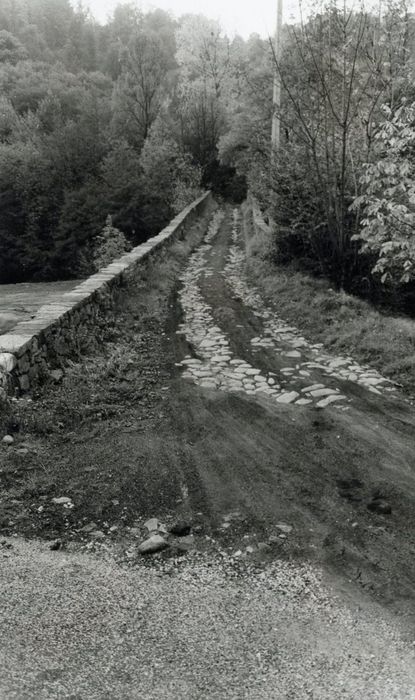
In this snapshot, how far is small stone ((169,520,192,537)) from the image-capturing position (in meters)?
3.68

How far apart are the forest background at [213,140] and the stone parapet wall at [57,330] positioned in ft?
12.7

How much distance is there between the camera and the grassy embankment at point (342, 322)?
671 cm

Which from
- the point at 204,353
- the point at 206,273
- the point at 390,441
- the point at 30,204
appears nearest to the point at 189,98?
the point at 30,204

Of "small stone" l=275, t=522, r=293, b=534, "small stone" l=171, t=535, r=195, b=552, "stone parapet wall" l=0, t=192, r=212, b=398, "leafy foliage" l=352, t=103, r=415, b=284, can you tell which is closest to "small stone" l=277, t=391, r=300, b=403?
"leafy foliage" l=352, t=103, r=415, b=284

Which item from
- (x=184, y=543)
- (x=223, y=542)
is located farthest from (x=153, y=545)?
(x=223, y=542)

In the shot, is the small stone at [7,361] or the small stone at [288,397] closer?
the small stone at [7,361]

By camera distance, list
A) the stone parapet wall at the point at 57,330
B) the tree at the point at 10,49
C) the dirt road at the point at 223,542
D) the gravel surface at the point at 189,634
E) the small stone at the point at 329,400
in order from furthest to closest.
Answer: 1. the tree at the point at 10,49
2. the small stone at the point at 329,400
3. the stone parapet wall at the point at 57,330
4. the dirt road at the point at 223,542
5. the gravel surface at the point at 189,634

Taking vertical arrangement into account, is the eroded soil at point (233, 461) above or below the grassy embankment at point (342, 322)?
below

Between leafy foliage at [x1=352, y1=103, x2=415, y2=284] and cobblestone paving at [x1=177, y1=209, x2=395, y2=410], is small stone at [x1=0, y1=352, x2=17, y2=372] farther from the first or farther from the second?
leafy foliage at [x1=352, y1=103, x2=415, y2=284]

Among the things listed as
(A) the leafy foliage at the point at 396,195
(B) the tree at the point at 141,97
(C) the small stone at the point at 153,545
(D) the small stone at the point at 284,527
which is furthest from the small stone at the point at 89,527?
(B) the tree at the point at 141,97

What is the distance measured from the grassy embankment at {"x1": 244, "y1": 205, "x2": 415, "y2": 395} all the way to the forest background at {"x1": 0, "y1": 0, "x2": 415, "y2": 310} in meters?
0.55

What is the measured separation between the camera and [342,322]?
8172mm

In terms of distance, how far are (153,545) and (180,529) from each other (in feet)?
0.81

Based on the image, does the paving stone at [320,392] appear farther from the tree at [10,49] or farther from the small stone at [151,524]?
the tree at [10,49]
